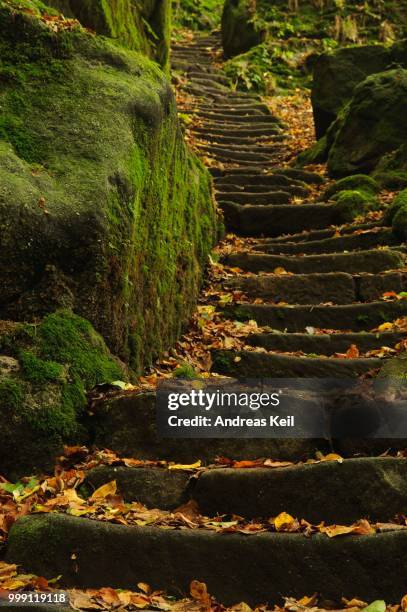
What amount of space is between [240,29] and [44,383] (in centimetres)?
2034

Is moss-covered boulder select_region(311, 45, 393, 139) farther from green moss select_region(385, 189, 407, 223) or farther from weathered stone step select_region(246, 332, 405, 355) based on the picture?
weathered stone step select_region(246, 332, 405, 355)

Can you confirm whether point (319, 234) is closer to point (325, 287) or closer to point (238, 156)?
point (325, 287)

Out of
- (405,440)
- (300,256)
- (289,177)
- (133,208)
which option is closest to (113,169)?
(133,208)

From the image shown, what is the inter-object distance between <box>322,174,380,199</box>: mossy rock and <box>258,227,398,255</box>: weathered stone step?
161cm

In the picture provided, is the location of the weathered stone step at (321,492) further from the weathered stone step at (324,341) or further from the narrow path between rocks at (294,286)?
the weathered stone step at (324,341)

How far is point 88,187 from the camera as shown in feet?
14.3

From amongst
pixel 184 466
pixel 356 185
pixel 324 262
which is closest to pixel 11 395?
pixel 184 466

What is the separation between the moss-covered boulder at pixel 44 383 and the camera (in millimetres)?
3547

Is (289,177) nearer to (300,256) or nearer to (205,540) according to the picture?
(300,256)

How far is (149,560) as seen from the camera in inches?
113

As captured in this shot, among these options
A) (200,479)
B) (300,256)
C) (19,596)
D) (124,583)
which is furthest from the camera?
(300,256)

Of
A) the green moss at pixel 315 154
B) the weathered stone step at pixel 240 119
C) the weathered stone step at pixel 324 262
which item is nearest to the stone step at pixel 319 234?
the weathered stone step at pixel 324 262

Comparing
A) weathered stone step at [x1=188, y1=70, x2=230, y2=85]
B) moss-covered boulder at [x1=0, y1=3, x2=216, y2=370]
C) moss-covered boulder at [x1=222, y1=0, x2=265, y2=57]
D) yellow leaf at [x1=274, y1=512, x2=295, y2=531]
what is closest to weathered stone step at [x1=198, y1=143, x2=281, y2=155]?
weathered stone step at [x1=188, y1=70, x2=230, y2=85]

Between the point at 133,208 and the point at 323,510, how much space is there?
2.47 metres
